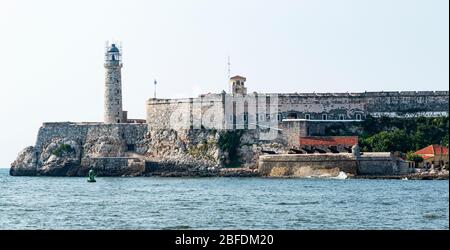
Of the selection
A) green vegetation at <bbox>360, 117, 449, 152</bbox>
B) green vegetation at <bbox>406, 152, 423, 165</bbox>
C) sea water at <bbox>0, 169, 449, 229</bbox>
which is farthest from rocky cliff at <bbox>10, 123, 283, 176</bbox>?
sea water at <bbox>0, 169, 449, 229</bbox>

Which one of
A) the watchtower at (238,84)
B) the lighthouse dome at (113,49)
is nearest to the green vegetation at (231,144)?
the watchtower at (238,84)

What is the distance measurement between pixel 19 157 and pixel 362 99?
26.3 meters

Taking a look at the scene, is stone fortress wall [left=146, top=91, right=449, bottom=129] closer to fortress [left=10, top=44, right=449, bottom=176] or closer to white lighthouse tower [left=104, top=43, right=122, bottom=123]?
fortress [left=10, top=44, right=449, bottom=176]

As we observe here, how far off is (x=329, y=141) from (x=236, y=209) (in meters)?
34.2

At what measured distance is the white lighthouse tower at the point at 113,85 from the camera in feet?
250

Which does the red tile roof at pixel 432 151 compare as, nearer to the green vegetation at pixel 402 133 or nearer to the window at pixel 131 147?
the green vegetation at pixel 402 133

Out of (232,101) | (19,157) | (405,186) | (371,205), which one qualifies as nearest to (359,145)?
(232,101)

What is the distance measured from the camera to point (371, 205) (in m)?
33.5

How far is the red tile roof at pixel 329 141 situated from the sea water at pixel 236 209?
18.2 metres

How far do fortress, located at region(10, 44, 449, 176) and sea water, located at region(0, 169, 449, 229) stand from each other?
22.5 meters

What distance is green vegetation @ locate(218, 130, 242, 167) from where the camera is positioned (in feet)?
227

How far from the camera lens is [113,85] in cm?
7619

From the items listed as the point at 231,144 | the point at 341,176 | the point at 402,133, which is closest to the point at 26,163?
the point at 231,144
